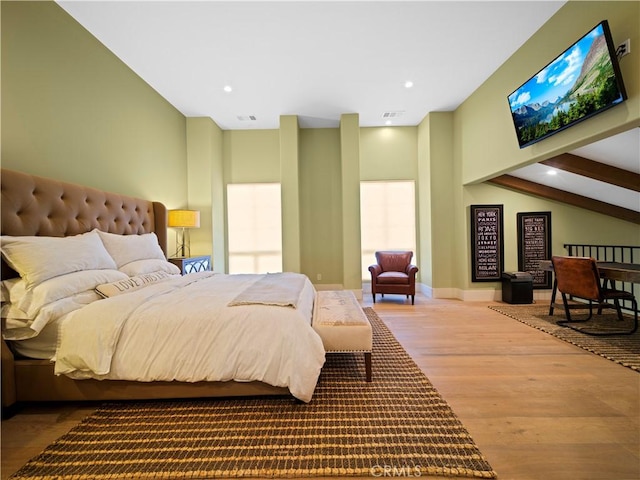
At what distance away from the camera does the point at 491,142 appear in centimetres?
401

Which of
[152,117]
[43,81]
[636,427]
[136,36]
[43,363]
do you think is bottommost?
[636,427]

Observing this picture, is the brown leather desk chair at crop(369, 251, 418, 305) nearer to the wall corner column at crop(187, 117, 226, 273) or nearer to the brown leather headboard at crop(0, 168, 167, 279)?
the wall corner column at crop(187, 117, 226, 273)

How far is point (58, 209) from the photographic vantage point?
2.41m

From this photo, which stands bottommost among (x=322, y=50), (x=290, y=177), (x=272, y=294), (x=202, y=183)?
(x=272, y=294)

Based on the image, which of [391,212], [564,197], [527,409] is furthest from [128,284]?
[564,197]

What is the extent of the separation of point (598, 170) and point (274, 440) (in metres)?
4.82

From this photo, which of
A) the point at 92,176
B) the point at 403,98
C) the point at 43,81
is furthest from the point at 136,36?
the point at 403,98

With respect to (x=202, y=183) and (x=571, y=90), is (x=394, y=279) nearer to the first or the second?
(x=571, y=90)

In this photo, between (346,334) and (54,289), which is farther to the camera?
(346,334)

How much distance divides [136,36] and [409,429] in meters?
4.44

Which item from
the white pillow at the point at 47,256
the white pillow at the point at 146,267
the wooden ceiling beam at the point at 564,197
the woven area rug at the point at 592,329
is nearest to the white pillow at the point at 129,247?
the white pillow at the point at 146,267

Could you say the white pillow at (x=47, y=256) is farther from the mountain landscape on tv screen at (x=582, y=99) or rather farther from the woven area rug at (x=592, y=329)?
the woven area rug at (x=592, y=329)

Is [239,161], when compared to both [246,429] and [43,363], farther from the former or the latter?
[246,429]

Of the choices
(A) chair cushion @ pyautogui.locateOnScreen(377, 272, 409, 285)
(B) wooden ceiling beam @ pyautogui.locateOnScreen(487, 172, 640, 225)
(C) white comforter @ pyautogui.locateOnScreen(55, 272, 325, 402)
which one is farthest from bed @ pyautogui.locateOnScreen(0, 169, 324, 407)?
(B) wooden ceiling beam @ pyautogui.locateOnScreen(487, 172, 640, 225)
